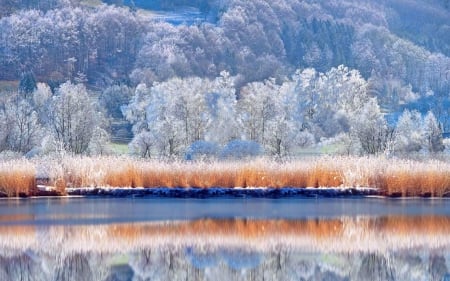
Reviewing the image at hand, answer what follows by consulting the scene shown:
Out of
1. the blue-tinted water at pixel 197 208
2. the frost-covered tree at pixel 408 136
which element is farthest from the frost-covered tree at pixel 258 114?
the blue-tinted water at pixel 197 208

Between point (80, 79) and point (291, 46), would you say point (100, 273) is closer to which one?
point (80, 79)

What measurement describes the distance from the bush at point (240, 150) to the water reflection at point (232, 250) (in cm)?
1542

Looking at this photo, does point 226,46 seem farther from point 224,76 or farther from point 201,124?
point 201,124

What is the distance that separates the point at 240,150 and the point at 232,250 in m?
21.4

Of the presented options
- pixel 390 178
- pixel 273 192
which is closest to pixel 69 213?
pixel 273 192

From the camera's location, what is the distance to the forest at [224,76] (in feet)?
177

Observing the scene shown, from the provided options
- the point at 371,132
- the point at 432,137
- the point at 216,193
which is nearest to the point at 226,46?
the point at 432,137

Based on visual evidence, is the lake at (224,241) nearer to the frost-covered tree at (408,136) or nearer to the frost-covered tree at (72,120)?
the frost-covered tree at (72,120)

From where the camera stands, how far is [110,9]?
91.4 metres

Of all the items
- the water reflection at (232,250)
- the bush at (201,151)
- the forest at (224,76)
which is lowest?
the water reflection at (232,250)

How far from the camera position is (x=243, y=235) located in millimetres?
20609

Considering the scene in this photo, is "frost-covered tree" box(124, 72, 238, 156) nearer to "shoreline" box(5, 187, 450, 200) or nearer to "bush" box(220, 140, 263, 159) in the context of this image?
"bush" box(220, 140, 263, 159)

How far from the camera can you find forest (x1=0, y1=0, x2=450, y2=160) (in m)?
54.0

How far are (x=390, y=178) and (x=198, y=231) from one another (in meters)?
11.6
